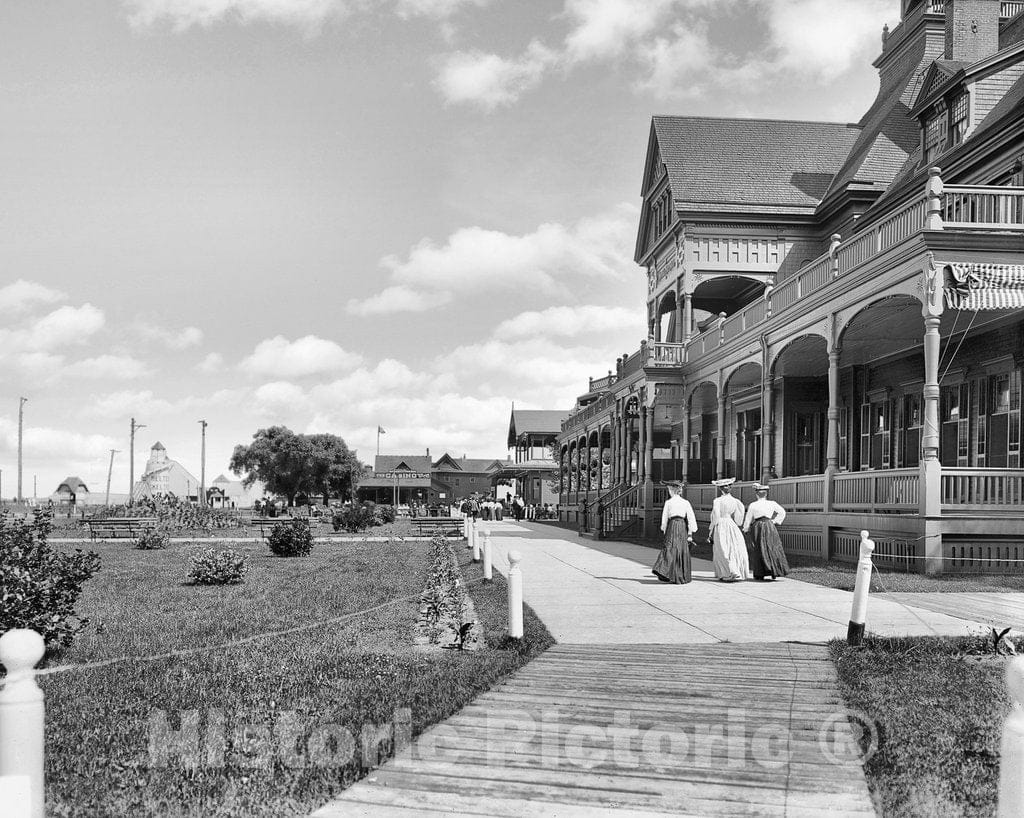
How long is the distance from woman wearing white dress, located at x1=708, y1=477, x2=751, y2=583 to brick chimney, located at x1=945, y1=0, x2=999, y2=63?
14.3 metres

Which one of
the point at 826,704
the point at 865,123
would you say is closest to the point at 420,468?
the point at 865,123

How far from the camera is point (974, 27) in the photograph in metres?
23.2

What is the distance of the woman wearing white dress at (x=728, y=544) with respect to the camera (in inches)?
612

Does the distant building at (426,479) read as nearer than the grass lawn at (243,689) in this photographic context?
No

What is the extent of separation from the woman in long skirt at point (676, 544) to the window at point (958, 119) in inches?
451


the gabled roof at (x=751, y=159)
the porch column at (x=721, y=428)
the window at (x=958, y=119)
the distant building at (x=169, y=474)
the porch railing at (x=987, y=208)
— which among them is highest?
the gabled roof at (x=751, y=159)

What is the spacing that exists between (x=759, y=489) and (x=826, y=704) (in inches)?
414

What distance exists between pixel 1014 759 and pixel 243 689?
5460 millimetres

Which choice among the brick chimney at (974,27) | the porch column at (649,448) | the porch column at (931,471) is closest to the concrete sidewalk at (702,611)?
the porch column at (931,471)

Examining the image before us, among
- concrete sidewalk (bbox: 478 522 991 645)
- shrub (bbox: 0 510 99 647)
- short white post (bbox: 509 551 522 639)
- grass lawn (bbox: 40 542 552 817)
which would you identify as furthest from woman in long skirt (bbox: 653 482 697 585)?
shrub (bbox: 0 510 99 647)

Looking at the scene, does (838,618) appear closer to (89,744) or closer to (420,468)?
(89,744)

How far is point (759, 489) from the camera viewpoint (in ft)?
54.5

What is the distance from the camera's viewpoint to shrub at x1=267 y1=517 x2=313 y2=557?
81.1 feet

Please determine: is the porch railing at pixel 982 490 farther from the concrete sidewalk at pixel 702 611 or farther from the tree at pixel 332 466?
the tree at pixel 332 466
